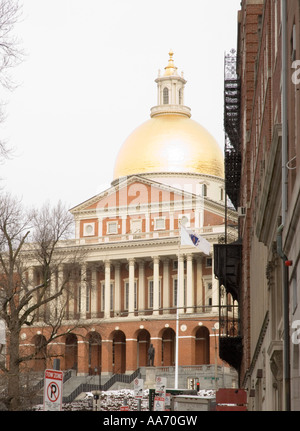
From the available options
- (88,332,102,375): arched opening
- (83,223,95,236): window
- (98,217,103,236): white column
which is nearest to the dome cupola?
(98,217,103,236): white column

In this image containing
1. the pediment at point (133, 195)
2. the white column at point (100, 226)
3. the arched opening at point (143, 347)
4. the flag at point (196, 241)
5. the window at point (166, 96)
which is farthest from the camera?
the window at point (166, 96)

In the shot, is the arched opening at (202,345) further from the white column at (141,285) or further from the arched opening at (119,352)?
the arched opening at (119,352)

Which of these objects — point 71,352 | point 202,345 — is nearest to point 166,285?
point 202,345

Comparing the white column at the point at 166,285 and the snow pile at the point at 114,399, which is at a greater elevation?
the white column at the point at 166,285

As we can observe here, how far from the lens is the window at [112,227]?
116688 mm

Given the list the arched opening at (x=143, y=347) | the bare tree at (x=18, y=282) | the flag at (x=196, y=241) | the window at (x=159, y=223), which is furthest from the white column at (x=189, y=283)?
the bare tree at (x=18, y=282)

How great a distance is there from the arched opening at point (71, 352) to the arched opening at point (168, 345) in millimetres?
8603

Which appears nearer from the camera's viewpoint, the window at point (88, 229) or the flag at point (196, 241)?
the flag at point (196, 241)

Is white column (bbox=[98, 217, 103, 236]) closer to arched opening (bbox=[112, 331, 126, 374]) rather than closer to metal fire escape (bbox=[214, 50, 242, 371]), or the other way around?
arched opening (bbox=[112, 331, 126, 374])

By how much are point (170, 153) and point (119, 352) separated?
21.0 meters

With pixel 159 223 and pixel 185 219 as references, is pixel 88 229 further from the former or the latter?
pixel 185 219

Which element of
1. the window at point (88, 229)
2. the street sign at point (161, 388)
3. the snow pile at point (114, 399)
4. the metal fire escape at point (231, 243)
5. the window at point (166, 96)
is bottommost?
the snow pile at point (114, 399)

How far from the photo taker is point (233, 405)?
39.3 m
